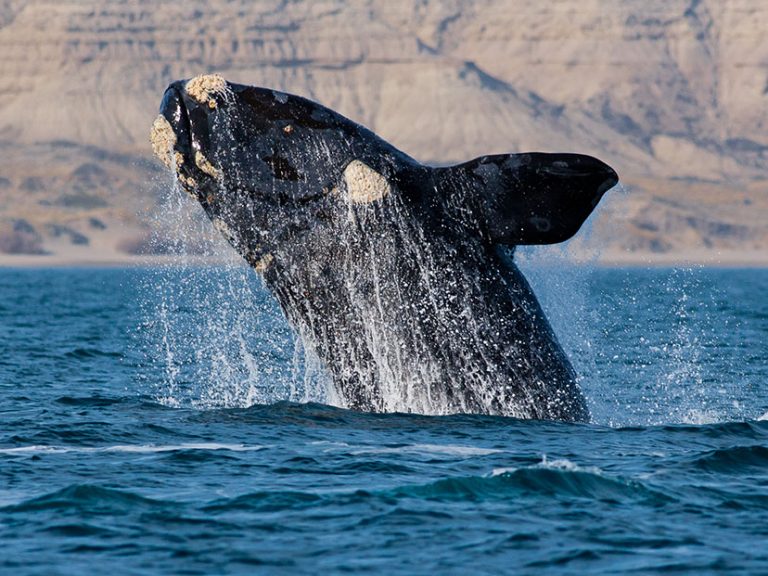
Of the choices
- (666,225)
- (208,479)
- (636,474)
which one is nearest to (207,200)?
(208,479)

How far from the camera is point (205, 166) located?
506 inches

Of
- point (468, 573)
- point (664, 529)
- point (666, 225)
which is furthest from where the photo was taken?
point (666, 225)

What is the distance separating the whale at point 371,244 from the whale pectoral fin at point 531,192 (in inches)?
1.1

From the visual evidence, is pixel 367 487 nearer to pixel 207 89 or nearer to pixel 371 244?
pixel 371 244

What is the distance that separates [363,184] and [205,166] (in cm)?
133

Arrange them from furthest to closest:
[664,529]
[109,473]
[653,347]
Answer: [653,347] → [109,473] → [664,529]

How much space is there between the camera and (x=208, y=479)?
41.1 feet

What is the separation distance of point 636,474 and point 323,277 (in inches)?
124

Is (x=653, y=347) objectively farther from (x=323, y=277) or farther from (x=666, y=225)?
(x=666, y=225)

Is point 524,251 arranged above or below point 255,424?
above

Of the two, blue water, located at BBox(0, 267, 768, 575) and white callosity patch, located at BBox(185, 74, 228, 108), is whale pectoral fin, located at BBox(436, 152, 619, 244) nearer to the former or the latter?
blue water, located at BBox(0, 267, 768, 575)

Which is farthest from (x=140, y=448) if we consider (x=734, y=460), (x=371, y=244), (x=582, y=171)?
(x=734, y=460)

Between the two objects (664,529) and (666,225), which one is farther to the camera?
(666,225)

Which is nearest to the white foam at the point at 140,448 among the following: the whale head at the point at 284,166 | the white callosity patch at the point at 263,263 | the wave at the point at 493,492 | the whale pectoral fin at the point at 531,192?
the white callosity patch at the point at 263,263
